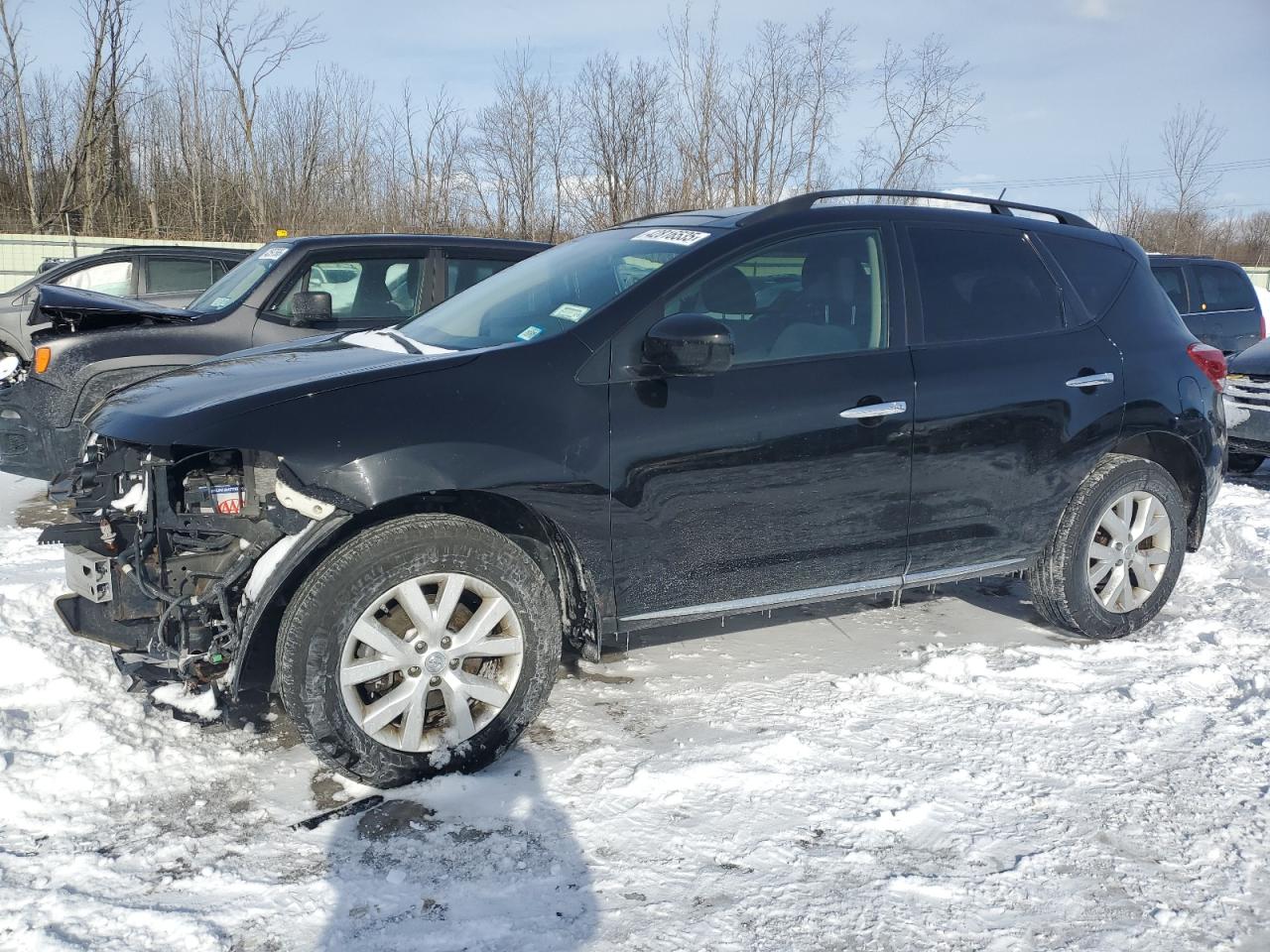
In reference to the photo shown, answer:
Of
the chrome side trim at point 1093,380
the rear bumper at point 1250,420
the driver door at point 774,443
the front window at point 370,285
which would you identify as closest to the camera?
the driver door at point 774,443

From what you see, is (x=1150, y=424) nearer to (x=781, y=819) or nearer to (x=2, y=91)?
(x=781, y=819)

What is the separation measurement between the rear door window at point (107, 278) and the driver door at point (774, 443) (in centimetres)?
982

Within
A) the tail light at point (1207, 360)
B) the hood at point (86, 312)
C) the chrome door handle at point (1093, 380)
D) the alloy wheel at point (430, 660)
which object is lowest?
the alloy wheel at point (430, 660)

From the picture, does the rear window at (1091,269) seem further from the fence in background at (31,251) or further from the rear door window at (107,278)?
the fence in background at (31,251)

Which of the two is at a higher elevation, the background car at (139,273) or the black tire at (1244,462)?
the background car at (139,273)

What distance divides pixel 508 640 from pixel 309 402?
0.97 metres

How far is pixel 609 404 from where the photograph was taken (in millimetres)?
3529

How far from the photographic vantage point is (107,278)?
11.7 metres

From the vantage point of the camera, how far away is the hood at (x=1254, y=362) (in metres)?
9.12

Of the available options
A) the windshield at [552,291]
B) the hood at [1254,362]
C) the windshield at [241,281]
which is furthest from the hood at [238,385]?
the hood at [1254,362]

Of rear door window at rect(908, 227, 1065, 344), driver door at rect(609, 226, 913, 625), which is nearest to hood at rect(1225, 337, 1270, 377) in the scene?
rear door window at rect(908, 227, 1065, 344)

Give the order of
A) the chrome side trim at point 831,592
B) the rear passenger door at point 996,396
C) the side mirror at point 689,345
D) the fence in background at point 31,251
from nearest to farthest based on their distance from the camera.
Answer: the side mirror at point 689,345 → the chrome side trim at point 831,592 → the rear passenger door at point 996,396 → the fence in background at point 31,251

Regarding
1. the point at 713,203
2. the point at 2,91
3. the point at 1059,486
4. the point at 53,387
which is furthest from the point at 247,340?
the point at 2,91

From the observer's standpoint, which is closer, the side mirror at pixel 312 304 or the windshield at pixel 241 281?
the side mirror at pixel 312 304
